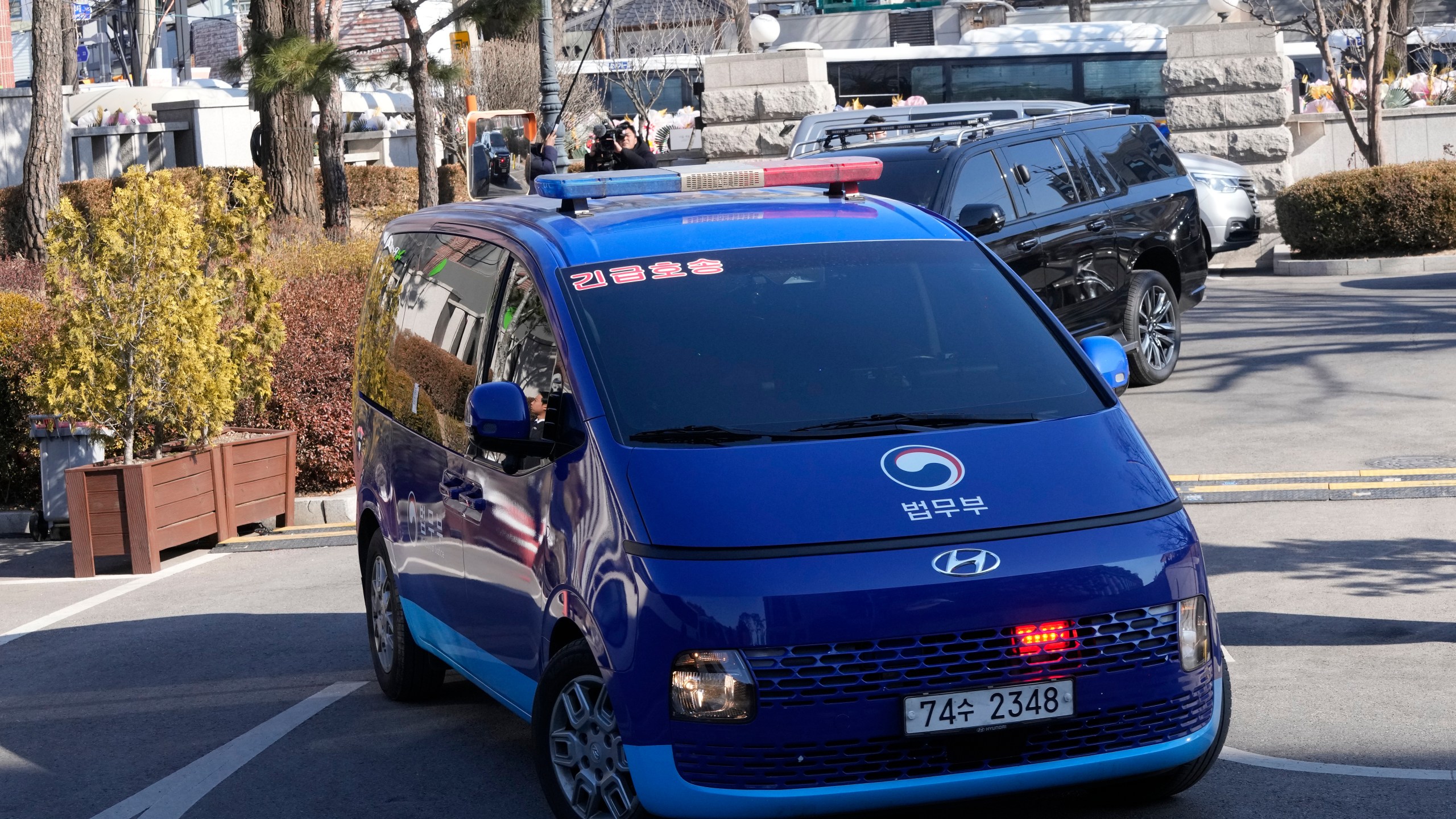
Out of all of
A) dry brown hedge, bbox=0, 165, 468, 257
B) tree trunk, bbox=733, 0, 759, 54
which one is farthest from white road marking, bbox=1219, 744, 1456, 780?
tree trunk, bbox=733, 0, 759, 54

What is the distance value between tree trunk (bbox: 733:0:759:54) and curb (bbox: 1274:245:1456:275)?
34937 millimetres

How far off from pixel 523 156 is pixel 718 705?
31.4 metres

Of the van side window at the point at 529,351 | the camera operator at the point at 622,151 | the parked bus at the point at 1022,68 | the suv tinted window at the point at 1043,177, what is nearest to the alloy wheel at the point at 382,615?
the van side window at the point at 529,351

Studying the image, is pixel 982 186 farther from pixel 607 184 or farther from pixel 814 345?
pixel 814 345

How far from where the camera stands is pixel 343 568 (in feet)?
31.8

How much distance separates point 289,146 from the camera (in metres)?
21.2

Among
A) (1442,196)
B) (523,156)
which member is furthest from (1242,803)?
(523,156)

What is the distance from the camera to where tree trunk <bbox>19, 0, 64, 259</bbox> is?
23172 mm

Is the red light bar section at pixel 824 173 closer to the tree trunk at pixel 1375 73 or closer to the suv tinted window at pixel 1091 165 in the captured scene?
the suv tinted window at pixel 1091 165

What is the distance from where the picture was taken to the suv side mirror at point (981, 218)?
33.7ft

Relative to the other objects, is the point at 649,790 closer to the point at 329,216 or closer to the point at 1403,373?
the point at 1403,373

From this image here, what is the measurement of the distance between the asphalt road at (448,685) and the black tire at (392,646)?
0.31 feet

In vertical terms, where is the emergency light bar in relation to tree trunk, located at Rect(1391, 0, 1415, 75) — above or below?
below

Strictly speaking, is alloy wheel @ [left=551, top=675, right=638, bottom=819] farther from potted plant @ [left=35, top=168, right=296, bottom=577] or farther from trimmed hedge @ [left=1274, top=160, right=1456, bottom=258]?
trimmed hedge @ [left=1274, top=160, right=1456, bottom=258]
